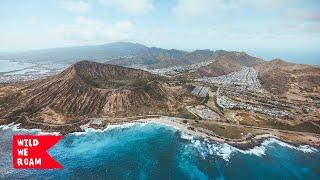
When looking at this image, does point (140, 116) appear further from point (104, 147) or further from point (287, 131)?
point (287, 131)

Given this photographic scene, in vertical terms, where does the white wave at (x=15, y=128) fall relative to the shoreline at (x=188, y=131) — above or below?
below

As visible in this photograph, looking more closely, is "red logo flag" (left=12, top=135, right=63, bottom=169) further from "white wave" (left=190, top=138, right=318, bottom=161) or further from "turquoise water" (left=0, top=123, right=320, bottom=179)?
"white wave" (left=190, top=138, right=318, bottom=161)

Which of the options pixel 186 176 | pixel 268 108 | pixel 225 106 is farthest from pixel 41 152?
pixel 268 108

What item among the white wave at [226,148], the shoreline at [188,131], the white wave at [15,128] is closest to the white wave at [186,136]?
the shoreline at [188,131]

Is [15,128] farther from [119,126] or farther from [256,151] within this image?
[256,151]

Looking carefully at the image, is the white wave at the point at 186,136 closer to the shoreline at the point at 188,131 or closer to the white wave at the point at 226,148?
the shoreline at the point at 188,131

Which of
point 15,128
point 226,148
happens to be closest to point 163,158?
point 226,148

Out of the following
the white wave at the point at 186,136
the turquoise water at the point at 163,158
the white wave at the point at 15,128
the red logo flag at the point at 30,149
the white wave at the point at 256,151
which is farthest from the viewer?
the white wave at the point at 15,128

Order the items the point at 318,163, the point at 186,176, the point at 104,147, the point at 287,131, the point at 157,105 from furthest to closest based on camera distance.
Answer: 1. the point at 157,105
2. the point at 287,131
3. the point at 104,147
4. the point at 318,163
5. the point at 186,176
